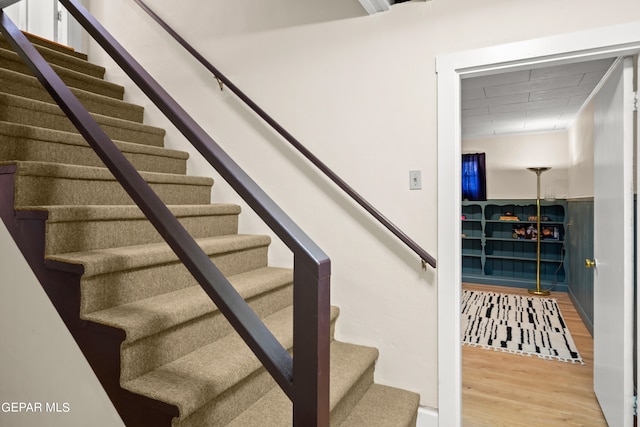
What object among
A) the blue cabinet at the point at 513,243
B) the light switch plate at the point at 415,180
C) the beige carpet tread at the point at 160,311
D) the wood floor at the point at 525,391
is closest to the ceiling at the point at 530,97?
the blue cabinet at the point at 513,243

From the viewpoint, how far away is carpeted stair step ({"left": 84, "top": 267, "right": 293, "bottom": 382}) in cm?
124

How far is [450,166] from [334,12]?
1.15 metres

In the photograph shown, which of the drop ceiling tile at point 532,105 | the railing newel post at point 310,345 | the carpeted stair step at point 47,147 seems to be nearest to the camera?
the railing newel post at point 310,345

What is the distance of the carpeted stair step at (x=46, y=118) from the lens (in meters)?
1.85

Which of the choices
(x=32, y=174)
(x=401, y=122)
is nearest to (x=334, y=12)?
(x=401, y=122)

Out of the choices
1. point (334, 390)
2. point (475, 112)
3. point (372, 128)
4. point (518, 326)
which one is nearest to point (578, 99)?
point (475, 112)

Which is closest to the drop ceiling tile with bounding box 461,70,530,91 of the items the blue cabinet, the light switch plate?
the light switch plate

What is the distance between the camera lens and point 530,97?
4.34m

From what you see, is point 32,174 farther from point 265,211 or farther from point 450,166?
point 450,166

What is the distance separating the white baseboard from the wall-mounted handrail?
77 cm

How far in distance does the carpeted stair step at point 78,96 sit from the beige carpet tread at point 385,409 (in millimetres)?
2365

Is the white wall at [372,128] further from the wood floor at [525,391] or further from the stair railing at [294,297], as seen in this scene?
the stair railing at [294,297]

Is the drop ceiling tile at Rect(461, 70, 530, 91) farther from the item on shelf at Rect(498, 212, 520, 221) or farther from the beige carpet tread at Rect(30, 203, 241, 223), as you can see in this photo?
the beige carpet tread at Rect(30, 203, 241, 223)

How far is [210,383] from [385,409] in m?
1.00
